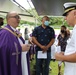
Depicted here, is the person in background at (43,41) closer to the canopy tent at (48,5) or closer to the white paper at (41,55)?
the white paper at (41,55)

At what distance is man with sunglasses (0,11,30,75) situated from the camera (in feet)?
12.3

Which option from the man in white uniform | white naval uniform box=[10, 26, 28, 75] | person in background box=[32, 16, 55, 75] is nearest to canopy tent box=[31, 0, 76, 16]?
person in background box=[32, 16, 55, 75]

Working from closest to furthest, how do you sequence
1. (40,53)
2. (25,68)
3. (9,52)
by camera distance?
(9,52) → (25,68) → (40,53)

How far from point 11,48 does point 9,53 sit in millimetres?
85

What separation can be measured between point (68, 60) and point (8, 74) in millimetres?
1447

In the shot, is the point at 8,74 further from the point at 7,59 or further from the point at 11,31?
the point at 11,31

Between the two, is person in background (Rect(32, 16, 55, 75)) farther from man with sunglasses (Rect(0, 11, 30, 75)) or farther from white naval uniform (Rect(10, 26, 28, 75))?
man with sunglasses (Rect(0, 11, 30, 75))

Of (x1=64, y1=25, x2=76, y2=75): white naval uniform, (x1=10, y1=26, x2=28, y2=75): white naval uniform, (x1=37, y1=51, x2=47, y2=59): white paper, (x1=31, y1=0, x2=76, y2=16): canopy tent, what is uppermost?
(x1=31, y1=0, x2=76, y2=16): canopy tent

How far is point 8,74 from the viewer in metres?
3.88

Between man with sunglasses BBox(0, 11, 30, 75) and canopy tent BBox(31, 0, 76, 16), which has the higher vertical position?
canopy tent BBox(31, 0, 76, 16)

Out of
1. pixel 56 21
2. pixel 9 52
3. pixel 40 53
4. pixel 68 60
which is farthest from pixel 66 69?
pixel 56 21

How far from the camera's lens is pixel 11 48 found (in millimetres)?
3762

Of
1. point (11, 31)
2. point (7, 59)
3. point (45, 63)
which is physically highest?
point (11, 31)

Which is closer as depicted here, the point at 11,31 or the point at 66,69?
the point at 66,69
